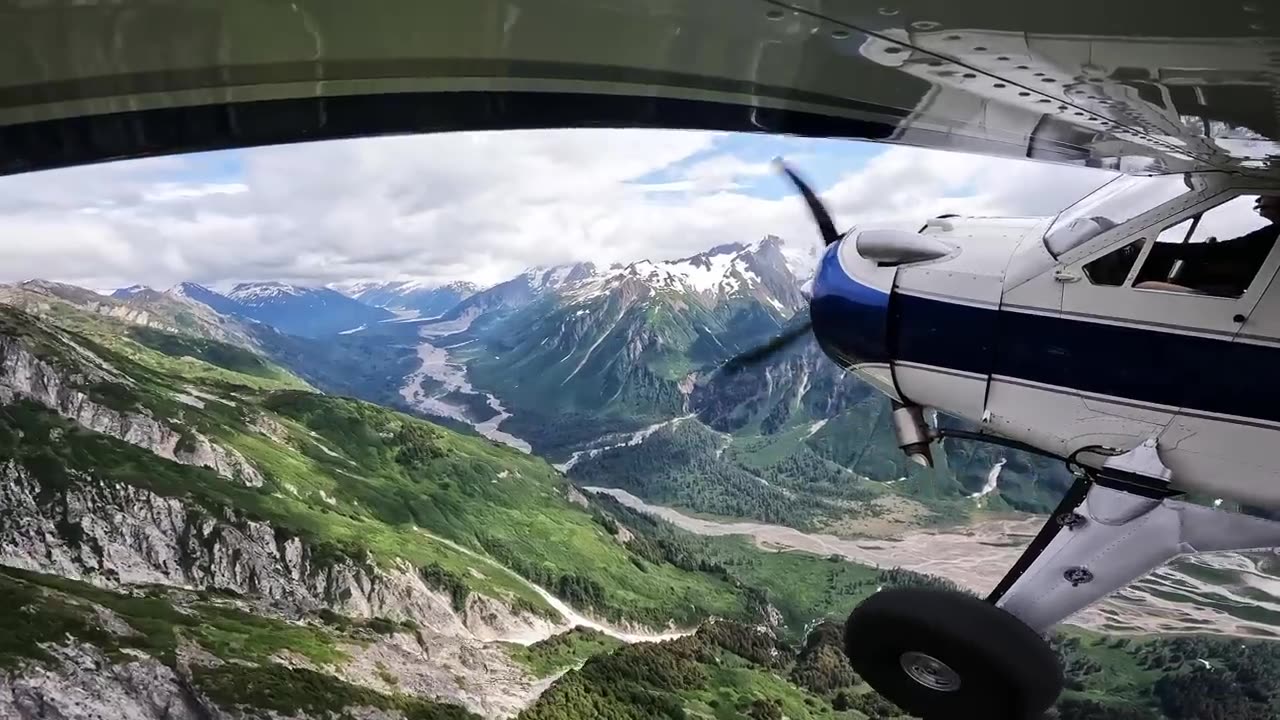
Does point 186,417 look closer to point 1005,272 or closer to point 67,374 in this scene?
point 67,374

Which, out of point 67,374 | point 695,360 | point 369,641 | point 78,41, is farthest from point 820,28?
point 695,360

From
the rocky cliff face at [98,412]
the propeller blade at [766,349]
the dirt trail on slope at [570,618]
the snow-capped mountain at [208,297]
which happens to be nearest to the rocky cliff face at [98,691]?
the rocky cliff face at [98,412]

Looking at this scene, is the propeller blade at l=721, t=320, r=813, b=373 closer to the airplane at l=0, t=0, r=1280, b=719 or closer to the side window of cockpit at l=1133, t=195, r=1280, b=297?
the airplane at l=0, t=0, r=1280, b=719

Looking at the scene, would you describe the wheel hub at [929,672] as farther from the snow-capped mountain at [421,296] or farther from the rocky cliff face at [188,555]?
the snow-capped mountain at [421,296]

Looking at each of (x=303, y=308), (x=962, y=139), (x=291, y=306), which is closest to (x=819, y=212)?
(x=962, y=139)

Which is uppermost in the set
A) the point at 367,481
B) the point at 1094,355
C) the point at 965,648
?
the point at 1094,355

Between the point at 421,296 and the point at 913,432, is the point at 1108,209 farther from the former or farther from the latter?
the point at 421,296

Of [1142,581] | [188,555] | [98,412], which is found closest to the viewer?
[188,555]

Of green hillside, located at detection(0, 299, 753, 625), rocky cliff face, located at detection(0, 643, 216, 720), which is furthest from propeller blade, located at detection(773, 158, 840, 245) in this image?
green hillside, located at detection(0, 299, 753, 625)
